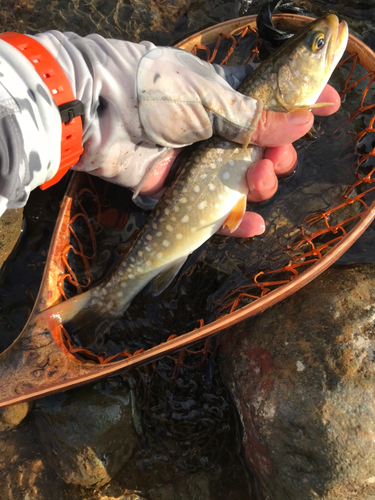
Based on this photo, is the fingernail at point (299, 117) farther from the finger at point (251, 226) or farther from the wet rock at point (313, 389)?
the wet rock at point (313, 389)

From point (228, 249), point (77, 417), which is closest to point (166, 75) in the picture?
point (228, 249)

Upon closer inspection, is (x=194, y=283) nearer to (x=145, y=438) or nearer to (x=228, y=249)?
(x=228, y=249)

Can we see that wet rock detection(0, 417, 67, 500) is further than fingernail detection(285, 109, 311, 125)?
Yes

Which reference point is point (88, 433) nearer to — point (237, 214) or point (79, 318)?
point (79, 318)

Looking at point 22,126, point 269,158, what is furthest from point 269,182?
point 22,126

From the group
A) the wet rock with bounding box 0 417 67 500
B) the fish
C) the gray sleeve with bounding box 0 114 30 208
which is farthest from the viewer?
the wet rock with bounding box 0 417 67 500

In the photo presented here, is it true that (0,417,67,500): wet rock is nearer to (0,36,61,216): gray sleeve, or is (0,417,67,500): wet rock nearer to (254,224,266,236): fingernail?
(0,36,61,216): gray sleeve

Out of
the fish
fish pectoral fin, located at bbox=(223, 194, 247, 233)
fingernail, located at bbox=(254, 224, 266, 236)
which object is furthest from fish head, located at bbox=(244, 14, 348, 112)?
fingernail, located at bbox=(254, 224, 266, 236)

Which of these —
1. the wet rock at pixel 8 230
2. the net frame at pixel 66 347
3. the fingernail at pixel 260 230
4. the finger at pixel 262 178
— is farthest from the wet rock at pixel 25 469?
the finger at pixel 262 178
